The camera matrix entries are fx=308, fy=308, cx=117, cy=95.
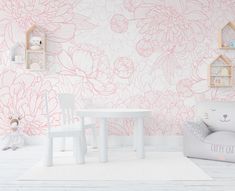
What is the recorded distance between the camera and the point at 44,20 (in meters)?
4.48

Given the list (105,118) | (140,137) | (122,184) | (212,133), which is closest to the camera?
(122,184)

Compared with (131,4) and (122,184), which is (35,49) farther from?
(122,184)

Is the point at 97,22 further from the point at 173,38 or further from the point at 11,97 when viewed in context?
Answer: the point at 11,97

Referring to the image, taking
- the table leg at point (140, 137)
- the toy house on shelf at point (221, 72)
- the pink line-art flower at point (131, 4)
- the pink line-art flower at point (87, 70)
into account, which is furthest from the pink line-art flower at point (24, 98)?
the toy house on shelf at point (221, 72)

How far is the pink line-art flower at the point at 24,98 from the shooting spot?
449cm

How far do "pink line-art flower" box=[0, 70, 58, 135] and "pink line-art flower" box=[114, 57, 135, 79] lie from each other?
0.98 meters

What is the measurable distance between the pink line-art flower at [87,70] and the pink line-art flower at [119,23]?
1.49 ft

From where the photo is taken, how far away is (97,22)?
451 cm

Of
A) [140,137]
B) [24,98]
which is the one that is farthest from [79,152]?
[24,98]

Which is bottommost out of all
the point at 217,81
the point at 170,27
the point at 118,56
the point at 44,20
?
the point at 217,81

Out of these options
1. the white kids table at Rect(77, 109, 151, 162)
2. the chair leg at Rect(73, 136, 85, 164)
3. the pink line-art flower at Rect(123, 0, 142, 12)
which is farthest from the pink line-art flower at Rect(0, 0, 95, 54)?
the chair leg at Rect(73, 136, 85, 164)

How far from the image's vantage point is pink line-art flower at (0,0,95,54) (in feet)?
14.7

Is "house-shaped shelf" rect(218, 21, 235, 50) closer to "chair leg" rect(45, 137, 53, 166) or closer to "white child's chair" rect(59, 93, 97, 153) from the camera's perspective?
"white child's chair" rect(59, 93, 97, 153)

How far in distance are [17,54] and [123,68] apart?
1.57 metres
